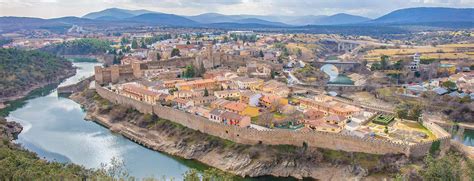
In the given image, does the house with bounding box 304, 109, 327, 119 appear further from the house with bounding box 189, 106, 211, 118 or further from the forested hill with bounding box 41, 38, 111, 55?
the forested hill with bounding box 41, 38, 111, 55

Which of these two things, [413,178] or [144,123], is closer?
[413,178]

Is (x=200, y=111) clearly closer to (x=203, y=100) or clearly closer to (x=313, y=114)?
(x=203, y=100)

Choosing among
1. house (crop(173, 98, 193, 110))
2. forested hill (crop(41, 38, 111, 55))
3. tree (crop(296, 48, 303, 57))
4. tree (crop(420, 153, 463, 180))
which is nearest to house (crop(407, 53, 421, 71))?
tree (crop(296, 48, 303, 57))

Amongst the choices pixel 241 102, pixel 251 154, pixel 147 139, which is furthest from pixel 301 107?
pixel 147 139

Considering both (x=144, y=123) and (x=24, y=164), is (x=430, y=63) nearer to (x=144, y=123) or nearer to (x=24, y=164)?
(x=144, y=123)

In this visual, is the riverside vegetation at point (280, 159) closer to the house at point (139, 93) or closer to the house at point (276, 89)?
the house at point (139, 93)
